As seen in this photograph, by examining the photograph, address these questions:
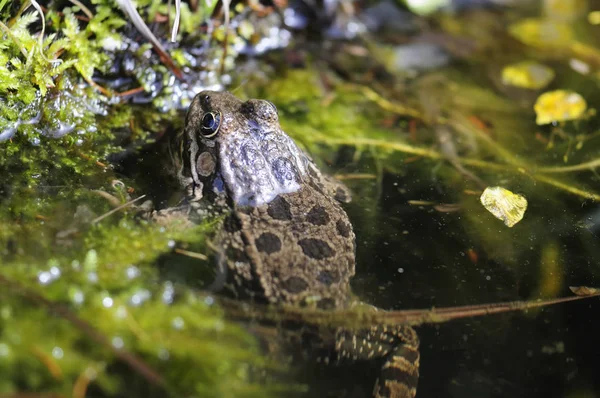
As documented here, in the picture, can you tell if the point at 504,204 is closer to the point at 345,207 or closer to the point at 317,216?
the point at 345,207

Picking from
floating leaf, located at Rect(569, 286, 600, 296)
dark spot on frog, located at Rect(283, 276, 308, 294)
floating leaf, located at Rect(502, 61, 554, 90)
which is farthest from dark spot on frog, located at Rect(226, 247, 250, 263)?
floating leaf, located at Rect(502, 61, 554, 90)

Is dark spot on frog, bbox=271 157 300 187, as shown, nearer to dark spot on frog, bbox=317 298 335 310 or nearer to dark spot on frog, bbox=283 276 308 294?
dark spot on frog, bbox=283 276 308 294

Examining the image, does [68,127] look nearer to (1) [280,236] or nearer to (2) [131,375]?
(1) [280,236]

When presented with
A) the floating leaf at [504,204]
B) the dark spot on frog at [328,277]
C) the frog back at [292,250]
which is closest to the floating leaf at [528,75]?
the floating leaf at [504,204]

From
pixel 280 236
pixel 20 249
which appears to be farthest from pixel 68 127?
pixel 280 236

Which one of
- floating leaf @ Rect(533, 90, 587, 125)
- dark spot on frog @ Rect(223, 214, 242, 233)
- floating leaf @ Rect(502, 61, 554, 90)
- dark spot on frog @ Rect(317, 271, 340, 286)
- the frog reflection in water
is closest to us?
Answer: the frog reflection in water

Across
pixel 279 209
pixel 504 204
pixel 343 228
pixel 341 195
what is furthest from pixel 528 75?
pixel 279 209
